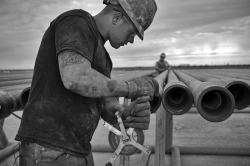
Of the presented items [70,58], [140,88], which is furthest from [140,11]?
[70,58]

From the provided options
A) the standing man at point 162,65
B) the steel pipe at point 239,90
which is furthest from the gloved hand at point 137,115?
the standing man at point 162,65

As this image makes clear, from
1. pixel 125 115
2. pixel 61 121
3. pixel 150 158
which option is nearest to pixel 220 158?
pixel 150 158

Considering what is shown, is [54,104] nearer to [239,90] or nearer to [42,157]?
[42,157]

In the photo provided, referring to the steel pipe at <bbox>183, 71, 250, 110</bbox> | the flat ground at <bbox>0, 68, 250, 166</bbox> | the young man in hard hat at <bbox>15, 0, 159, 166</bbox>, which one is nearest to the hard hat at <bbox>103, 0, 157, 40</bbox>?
the young man in hard hat at <bbox>15, 0, 159, 166</bbox>

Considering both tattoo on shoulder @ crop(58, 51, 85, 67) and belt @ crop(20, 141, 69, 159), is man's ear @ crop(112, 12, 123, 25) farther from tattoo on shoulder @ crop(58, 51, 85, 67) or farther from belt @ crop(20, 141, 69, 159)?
belt @ crop(20, 141, 69, 159)

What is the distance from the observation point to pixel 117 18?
1.81 m

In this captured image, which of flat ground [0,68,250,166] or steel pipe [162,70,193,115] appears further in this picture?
flat ground [0,68,250,166]

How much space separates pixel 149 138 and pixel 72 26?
512 cm

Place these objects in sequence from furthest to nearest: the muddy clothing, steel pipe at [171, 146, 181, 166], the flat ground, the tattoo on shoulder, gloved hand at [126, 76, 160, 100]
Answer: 1. the muddy clothing
2. the flat ground
3. steel pipe at [171, 146, 181, 166]
4. gloved hand at [126, 76, 160, 100]
5. the tattoo on shoulder

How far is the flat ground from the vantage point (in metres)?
4.97

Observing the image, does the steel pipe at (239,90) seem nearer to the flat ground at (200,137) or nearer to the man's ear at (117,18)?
the man's ear at (117,18)

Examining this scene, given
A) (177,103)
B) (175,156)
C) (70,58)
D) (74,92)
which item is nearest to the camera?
(70,58)

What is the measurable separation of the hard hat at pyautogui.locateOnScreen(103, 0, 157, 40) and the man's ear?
7cm

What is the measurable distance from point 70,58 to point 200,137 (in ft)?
18.4
